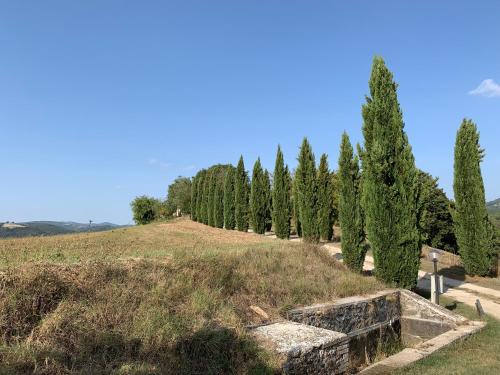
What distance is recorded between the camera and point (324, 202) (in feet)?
78.5

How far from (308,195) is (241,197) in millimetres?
15410

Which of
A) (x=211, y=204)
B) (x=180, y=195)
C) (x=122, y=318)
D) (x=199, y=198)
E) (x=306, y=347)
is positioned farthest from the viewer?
(x=180, y=195)

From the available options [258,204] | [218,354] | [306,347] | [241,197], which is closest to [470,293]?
[306,347]

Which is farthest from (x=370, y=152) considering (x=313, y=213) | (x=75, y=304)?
(x=75, y=304)

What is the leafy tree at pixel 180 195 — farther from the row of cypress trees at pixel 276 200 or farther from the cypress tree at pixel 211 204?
the cypress tree at pixel 211 204

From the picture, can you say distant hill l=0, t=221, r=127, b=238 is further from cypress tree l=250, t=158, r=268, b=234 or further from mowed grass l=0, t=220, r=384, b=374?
cypress tree l=250, t=158, r=268, b=234

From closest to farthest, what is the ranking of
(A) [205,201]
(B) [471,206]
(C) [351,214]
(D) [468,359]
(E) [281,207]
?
(D) [468,359], (C) [351,214], (B) [471,206], (E) [281,207], (A) [205,201]

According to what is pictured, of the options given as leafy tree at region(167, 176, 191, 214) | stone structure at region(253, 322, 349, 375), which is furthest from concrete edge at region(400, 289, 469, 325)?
leafy tree at region(167, 176, 191, 214)

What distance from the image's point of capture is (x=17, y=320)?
474cm

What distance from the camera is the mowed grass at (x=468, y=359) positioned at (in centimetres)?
627

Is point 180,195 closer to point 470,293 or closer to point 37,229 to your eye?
point 37,229

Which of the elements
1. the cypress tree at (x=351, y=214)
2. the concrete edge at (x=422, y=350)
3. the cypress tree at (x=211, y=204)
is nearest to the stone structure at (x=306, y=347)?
the concrete edge at (x=422, y=350)

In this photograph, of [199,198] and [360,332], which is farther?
[199,198]

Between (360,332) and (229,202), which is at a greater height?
(229,202)
